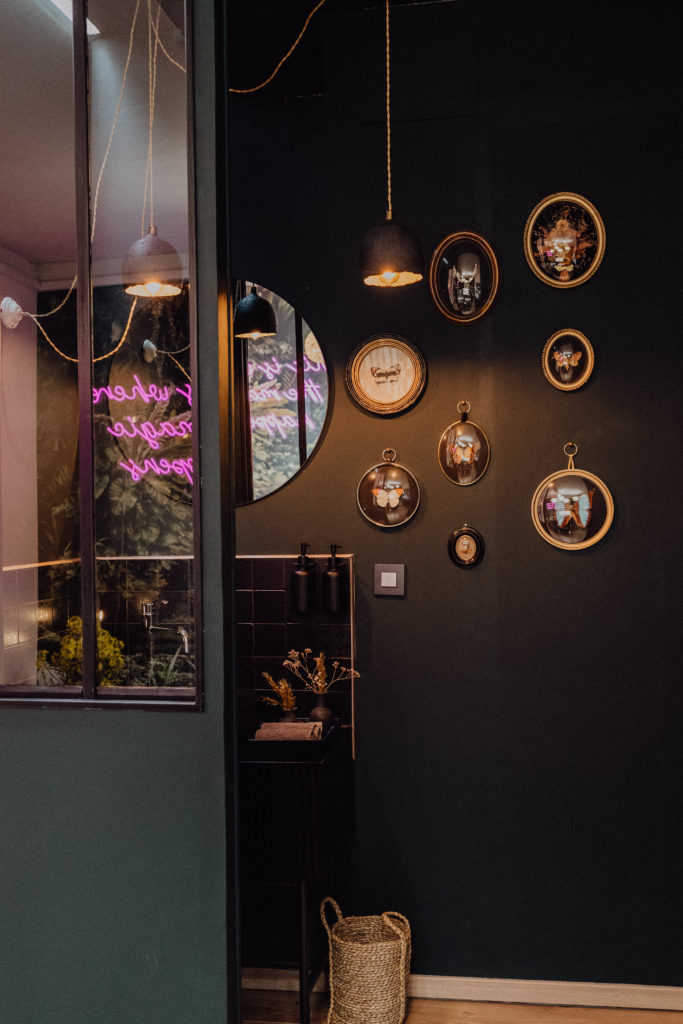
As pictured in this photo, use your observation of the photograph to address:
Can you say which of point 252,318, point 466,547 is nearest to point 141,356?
point 252,318

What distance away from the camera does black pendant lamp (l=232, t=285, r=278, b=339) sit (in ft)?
11.5

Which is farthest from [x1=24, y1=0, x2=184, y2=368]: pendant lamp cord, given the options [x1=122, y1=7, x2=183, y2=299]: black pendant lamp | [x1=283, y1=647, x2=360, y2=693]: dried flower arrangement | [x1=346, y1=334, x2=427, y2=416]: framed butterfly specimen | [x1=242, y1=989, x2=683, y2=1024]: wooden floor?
[x1=242, y1=989, x2=683, y2=1024]: wooden floor

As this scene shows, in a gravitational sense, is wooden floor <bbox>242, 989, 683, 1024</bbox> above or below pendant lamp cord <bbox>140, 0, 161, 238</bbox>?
below

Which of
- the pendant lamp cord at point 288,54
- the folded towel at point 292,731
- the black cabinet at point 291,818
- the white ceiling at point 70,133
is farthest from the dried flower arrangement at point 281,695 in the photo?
the pendant lamp cord at point 288,54

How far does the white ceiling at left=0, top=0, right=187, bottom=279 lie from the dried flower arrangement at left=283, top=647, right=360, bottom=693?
1.71m

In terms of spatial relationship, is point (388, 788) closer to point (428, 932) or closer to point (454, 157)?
point (428, 932)

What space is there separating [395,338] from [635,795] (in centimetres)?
195

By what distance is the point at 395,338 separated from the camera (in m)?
3.51

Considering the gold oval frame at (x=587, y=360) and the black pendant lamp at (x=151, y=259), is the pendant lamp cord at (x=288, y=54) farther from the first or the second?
the gold oval frame at (x=587, y=360)

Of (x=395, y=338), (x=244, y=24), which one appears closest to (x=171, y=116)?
(x=244, y=24)

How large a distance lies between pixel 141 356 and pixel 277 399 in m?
1.27

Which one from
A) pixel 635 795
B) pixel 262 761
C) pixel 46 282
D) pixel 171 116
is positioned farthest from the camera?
pixel 635 795

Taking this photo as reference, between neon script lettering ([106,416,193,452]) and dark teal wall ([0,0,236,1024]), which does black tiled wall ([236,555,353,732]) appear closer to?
dark teal wall ([0,0,236,1024])

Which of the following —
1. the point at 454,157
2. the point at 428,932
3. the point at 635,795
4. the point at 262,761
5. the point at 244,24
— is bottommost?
the point at 428,932
